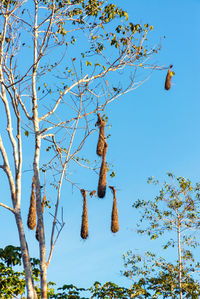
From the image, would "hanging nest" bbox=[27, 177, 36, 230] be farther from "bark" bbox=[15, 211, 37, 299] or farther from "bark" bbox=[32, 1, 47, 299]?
"bark" bbox=[15, 211, 37, 299]

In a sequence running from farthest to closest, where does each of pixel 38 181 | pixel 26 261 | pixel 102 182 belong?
pixel 38 181
pixel 26 261
pixel 102 182

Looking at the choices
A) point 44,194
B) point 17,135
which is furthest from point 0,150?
point 44,194

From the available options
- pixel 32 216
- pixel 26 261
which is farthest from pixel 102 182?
pixel 26 261

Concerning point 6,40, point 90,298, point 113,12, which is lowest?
point 90,298

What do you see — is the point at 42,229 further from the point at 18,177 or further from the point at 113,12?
the point at 113,12

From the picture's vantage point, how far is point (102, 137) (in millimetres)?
9930

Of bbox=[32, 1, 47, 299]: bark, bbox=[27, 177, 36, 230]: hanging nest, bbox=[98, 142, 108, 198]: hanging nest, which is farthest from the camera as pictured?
bbox=[32, 1, 47, 299]: bark

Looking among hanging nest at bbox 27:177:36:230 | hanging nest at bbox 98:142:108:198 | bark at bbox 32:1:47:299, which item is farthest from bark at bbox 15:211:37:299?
hanging nest at bbox 98:142:108:198

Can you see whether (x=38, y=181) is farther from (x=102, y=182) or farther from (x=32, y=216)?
(x=102, y=182)

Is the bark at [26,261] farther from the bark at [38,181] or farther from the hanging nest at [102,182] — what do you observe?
the hanging nest at [102,182]

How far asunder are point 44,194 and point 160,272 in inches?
318

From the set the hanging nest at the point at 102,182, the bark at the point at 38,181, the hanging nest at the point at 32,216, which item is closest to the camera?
the hanging nest at the point at 102,182

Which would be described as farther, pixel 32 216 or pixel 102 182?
pixel 32 216

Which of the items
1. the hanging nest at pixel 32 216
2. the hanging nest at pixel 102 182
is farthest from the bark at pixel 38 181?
the hanging nest at pixel 102 182
